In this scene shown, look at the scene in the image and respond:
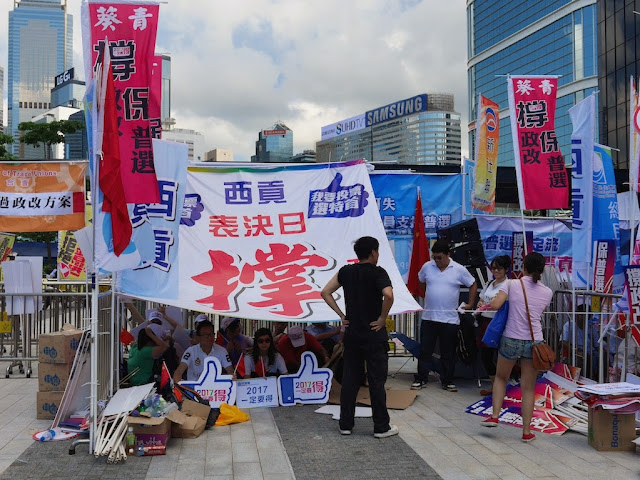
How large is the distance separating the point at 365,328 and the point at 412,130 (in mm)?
83591

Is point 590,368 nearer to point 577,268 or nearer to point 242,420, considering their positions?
point 577,268

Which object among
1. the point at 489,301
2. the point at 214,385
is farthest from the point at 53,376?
the point at 489,301

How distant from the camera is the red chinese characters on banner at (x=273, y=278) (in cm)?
727

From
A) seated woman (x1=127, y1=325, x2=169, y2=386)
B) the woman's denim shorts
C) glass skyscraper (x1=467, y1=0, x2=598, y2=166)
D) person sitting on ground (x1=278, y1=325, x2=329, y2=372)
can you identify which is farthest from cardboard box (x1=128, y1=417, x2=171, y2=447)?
glass skyscraper (x1=467, y1=0, x2=598, y2=166)

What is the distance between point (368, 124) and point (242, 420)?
88186 mm

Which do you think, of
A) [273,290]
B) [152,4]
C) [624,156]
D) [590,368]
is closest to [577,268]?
[590,368]

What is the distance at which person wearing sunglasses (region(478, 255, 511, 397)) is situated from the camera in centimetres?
822

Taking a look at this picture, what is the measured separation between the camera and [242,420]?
6.91 meters

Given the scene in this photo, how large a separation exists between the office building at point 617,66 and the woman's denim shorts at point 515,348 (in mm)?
41152

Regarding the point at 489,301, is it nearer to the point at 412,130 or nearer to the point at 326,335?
the point at 326,335

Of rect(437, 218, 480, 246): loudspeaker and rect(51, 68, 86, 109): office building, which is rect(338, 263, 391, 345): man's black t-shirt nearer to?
rect(437, 218, 480, 246): loudspeaker

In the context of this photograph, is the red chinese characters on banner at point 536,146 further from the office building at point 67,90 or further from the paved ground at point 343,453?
the office building at point 67,90

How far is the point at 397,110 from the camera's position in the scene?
85812 millimetres

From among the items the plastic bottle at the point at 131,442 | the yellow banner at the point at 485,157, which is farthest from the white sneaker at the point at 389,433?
the yellow banner at the point at 485,157
